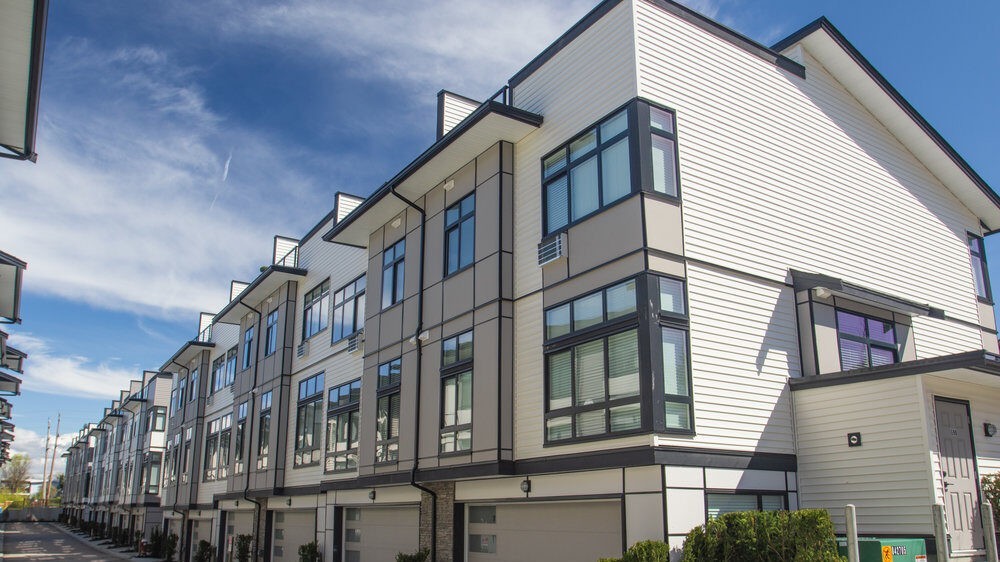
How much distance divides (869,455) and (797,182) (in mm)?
5201

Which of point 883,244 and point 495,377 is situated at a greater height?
point 883,244

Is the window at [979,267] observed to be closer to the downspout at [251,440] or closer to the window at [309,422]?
the window at [309,422]

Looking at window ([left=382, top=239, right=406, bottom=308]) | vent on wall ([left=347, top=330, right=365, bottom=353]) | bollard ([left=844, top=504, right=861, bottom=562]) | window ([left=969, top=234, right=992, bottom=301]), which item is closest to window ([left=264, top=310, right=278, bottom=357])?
vent on wall ([left=347, top=330, right=365, bottom=353])

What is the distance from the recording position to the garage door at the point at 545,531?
12.8 meters

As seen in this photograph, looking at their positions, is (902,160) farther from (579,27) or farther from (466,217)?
(466,217)

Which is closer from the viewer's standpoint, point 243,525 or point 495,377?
point 495,377

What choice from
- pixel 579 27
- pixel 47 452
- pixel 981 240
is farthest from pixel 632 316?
pixel 47 452

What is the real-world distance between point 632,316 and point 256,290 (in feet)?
64.7

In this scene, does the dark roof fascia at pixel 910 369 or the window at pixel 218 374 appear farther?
the window at pixel 218 374

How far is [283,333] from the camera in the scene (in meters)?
27.5

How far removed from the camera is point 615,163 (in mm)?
13312

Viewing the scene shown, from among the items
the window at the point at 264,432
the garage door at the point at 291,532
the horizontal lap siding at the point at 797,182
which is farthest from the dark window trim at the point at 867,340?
the window at the point at 264,432

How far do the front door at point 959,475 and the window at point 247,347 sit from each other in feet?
78.2

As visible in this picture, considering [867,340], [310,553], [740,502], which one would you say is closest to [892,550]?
[740,502]
